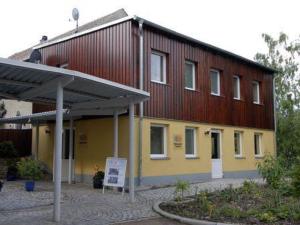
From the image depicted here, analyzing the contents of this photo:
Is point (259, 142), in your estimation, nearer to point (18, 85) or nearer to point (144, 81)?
point (144, 81)

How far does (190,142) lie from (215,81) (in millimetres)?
3601

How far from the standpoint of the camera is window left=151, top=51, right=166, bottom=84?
17.3 m

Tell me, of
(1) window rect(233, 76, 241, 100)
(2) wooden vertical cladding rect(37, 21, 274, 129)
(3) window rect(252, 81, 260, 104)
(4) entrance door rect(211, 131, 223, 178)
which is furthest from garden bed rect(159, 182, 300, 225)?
(3) window rect(252, 81, 260, 104)

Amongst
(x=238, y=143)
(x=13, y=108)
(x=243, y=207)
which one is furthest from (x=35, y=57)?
(x=243, y=207)

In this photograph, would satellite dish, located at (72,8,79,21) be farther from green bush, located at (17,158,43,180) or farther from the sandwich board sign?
the sandwich board sign

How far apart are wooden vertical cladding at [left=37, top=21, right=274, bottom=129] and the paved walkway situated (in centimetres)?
386

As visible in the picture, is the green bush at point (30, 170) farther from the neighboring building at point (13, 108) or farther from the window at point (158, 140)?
the neighboring building at point (13, 108)

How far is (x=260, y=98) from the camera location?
79.6ft

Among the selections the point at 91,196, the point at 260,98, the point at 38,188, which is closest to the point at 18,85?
the point at 91,196

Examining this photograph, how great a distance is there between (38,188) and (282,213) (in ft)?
28.9

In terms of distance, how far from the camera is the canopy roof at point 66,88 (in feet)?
29.7

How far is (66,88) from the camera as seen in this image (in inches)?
430

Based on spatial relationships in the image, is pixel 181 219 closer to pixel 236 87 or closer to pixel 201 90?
pixel 201 90

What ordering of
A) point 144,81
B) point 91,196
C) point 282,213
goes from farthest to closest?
point 144,81
point 91,196
point 282,213
